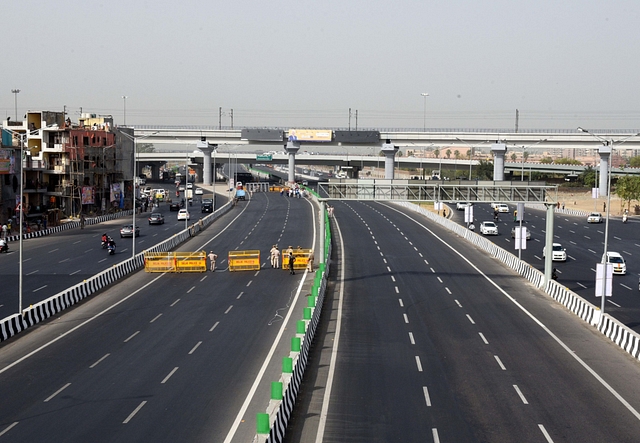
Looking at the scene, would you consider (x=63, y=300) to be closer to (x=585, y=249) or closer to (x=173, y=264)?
(x=173, y=264)

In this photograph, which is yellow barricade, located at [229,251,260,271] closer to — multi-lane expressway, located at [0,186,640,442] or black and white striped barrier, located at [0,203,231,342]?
multi-lane expressway, located at [0,186,640,442]

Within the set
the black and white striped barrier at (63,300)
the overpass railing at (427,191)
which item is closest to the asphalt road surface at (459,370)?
the overpass railing at (427,191)

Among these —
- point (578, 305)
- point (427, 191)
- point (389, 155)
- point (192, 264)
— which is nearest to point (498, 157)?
point (389, 155)

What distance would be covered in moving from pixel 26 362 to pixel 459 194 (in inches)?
1177

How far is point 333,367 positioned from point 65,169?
7953 cm

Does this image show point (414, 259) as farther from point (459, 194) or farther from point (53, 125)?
point (53, 125)

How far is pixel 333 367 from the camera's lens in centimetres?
2638

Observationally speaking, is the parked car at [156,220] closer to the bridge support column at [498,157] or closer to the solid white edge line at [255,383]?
the solid white edge line at [255,383]

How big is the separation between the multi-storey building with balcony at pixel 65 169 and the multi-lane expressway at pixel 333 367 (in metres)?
47.5

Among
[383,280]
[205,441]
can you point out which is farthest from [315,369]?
[383,280]

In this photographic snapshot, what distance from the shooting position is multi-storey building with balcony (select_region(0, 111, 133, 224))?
89.0m

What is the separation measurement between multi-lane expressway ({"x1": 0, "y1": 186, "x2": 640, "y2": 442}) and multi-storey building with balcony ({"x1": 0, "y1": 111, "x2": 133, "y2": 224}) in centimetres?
4752

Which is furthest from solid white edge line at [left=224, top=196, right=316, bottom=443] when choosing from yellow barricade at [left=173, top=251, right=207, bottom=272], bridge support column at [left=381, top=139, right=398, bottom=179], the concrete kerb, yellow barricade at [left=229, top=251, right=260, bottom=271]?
bridge support column at [left=381, top=139, right=398, bottom=179]

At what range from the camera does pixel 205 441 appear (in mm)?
18656
